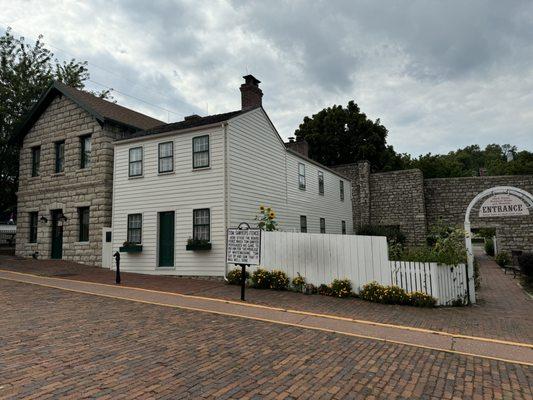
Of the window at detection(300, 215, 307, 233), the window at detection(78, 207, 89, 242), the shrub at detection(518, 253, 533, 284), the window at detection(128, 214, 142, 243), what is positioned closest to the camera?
the shrub at detection(518, 253, 533, 284)

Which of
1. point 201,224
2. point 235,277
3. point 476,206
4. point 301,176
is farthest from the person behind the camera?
point 476,206

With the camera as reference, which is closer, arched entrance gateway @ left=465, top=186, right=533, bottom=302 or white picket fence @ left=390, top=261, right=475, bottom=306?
white picket fence @ left=390, top=261, right=475, bottom=306

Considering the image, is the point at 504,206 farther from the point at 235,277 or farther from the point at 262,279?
the point at 235,277

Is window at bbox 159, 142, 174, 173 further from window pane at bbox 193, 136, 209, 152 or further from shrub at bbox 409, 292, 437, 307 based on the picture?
shrub at bbox 409, 292, 437, 307

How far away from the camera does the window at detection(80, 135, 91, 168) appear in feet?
61.5

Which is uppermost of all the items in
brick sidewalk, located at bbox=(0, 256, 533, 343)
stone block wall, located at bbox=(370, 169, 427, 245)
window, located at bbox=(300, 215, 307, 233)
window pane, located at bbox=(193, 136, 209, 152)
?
window pane, located at bbox=(193, 136, 209, 152)

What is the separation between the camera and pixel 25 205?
68.6 ft

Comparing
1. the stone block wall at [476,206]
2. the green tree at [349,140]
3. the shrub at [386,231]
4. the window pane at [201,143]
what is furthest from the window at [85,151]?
the green tree at [349,140]

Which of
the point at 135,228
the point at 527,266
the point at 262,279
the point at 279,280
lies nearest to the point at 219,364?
the point at 279,280

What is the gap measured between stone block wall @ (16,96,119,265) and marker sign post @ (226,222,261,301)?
30.5ft

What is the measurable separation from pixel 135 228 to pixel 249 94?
834 cm

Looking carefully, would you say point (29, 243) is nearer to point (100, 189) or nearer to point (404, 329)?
point (100, 189)

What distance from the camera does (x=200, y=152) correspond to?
50.2ft

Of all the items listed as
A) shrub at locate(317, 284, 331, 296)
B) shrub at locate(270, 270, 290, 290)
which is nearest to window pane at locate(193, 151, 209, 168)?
shrub at locate(270, 270, 290, 290)
